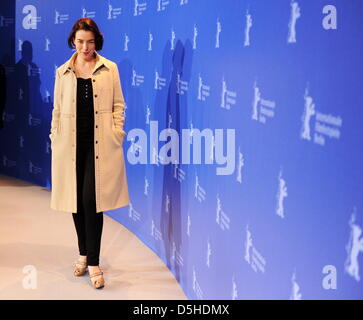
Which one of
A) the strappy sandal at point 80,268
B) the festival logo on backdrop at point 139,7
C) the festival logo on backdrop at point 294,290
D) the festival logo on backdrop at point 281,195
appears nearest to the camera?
the festival logo on backdrop at point 294,290

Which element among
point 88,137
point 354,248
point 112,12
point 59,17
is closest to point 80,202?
point 88,137

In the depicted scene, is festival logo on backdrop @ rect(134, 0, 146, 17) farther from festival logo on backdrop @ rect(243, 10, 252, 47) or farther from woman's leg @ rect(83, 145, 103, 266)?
festival logo on backdrop @ rect(243, 10, 252, 47)

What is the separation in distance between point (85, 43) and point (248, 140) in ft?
4.95

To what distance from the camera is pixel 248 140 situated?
8.67ft

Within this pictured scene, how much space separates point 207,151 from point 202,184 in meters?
0.21

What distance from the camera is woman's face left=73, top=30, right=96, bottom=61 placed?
370 centimetres

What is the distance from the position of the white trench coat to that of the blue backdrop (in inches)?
16.1

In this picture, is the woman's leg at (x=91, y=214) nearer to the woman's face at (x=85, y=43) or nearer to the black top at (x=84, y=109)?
the black top at (x=84, y=109)

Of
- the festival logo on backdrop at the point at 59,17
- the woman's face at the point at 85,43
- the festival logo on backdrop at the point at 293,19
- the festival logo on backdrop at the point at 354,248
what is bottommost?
the festival logo on backdrop at the point at 354,248

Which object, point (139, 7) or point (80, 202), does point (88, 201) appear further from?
point (139, 7)

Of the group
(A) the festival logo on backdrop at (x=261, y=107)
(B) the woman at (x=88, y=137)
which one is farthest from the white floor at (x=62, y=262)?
(A) the festival logo on backdrop at (x=261, y=107)

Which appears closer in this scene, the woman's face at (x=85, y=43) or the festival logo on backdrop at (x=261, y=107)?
the festival logo on backdrop at (x=261, y=107)

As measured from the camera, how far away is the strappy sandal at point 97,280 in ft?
12.5
